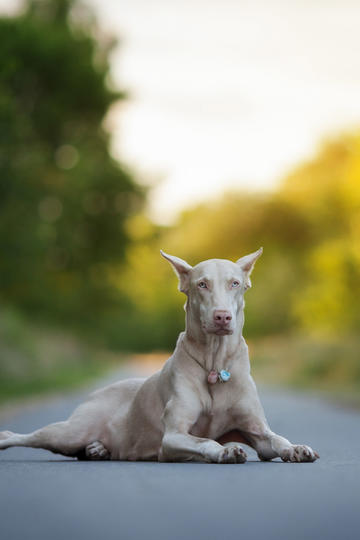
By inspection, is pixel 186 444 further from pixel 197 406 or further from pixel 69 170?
pixel 69 170

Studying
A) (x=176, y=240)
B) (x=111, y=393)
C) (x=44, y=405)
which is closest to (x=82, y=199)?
(x=44, y=405)

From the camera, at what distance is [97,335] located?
2084 inches

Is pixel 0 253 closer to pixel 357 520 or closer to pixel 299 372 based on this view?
pixel 299 372

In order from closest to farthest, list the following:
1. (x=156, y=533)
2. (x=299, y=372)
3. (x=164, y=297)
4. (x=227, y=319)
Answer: (x=156, y=533), (x=227, y=319), (x=299, y=372), (x=164, y=297)

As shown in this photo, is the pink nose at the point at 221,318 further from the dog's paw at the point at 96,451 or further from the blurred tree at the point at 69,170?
the blurred tree at the point at 69,170

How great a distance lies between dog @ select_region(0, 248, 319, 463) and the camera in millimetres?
8414

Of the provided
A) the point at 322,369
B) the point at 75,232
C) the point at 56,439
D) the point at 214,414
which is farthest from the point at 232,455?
the point at 75,232

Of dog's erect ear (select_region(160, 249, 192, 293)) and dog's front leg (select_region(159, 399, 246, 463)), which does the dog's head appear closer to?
dog's erect ear (select_region(160, 249, 192, 293))

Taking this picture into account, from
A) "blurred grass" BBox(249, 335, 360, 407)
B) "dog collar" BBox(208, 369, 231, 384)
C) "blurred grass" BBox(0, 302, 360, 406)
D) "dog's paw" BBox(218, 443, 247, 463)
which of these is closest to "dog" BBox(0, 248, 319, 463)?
"dog collar" BBox(208, 369, 231, 384)

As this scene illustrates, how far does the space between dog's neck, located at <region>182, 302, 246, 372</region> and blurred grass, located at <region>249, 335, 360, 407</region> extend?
13.4 m

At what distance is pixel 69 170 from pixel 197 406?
33.5 m

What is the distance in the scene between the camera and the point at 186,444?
8227mm

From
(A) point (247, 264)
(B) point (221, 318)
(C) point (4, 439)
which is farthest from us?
(C) point (4, 439)

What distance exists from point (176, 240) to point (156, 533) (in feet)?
264
